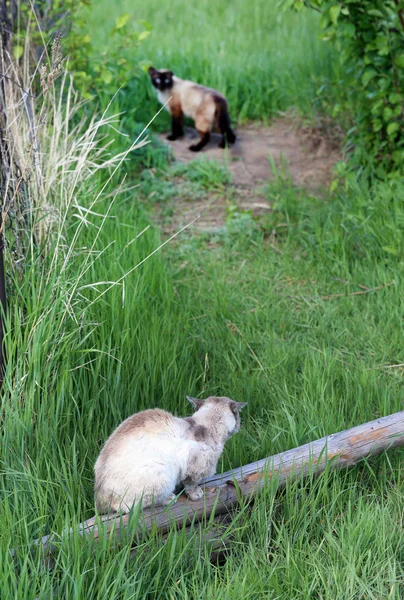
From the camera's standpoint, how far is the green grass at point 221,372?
276 cm

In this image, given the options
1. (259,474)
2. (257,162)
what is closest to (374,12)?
(257,162)

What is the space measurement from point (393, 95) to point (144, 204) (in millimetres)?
2137

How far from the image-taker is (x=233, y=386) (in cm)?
411

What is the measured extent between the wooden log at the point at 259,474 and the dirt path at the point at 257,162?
10.1ft

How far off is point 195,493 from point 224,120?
4657 mm

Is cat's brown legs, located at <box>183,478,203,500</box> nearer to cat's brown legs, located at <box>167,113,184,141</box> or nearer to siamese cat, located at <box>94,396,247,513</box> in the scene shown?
siamese cat, located at <box>94,396,247,513</box>

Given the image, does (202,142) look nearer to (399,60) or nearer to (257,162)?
(257,162)

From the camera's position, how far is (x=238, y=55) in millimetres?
8305

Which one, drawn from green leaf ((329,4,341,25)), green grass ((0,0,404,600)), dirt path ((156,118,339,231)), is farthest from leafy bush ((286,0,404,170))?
dirt path ((156,118,339,231))

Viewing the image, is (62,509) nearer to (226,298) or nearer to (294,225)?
(226,298)

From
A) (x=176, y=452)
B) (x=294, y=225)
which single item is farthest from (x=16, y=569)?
(x=294, y=225)

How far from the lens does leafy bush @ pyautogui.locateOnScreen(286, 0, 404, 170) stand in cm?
515

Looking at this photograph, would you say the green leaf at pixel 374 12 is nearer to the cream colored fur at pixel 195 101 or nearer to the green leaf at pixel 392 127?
the green leaf at pixel 392 127

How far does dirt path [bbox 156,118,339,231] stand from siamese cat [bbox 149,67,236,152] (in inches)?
5.8
